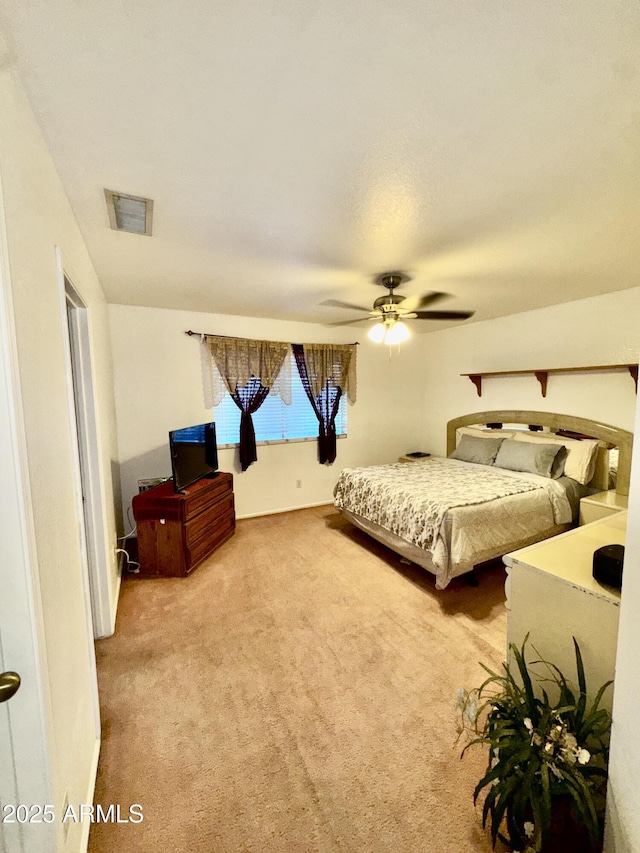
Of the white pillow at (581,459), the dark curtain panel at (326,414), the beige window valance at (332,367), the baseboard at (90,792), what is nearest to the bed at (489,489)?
the white pillow at (581,459)

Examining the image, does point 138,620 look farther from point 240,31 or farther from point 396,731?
point 240,31

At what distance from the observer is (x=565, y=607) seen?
1222mm

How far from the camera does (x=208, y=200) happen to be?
62.9 inches

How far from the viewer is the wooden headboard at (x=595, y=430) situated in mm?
3172

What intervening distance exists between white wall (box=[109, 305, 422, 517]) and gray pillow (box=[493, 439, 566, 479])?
169cm

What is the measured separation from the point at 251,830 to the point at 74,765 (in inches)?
25.3

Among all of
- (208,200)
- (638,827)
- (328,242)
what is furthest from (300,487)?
(638,827)

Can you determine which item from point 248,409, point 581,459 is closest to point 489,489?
point 581,459

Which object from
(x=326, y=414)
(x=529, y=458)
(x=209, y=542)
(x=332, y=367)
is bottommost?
(x=209, y=542)

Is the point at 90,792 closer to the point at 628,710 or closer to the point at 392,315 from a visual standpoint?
the point at 628,710

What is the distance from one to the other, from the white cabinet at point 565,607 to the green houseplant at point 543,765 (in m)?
0.13

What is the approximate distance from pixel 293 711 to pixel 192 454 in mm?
2204

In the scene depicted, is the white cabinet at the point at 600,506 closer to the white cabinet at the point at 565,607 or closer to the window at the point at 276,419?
the white cabinet at the point at 565,607

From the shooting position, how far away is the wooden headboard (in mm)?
3172
